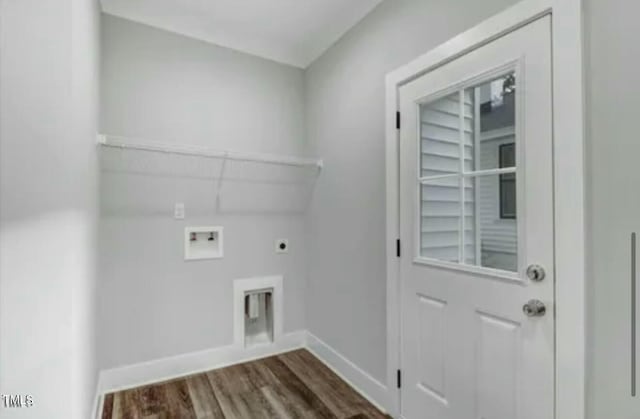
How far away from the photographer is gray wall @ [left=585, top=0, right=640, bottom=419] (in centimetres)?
108

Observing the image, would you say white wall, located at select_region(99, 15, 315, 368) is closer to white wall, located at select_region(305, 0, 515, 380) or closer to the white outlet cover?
the white outlet cover

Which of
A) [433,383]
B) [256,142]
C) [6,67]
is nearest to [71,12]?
[6,67]

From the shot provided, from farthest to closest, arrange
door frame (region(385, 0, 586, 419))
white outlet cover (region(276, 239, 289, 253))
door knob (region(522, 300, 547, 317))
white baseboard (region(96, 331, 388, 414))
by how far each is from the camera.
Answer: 1. white outlet cover (region(276, 239, 289, 253))
2. white baseboard (region(96, 331, 388, 414))
3. door knob (region(522, 300, 547, 317))
4. door frame (region(385, 0, 586, 419))

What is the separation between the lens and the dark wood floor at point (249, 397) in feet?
6.76

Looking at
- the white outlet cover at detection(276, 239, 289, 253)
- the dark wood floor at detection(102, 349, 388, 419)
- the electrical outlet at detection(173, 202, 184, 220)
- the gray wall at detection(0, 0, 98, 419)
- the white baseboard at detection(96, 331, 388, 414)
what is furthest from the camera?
the white outlet cover at detection(276, 239, 289, 253)

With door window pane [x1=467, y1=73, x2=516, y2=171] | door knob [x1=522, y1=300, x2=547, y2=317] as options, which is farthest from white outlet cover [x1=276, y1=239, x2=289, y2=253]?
door knob [x1=522, y1=300, x2=547, y2=317]

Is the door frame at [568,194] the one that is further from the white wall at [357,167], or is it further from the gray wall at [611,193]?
the white wall at [357,167]

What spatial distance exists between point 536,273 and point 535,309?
14 cm

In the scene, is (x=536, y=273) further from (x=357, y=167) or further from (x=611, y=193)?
(x=357, y=167)

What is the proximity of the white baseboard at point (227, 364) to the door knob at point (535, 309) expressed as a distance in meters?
1.13

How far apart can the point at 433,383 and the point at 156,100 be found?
264cm

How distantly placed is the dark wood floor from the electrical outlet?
1.22 m

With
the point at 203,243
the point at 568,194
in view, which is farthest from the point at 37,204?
the point at 568,194

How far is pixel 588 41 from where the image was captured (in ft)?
3.84
